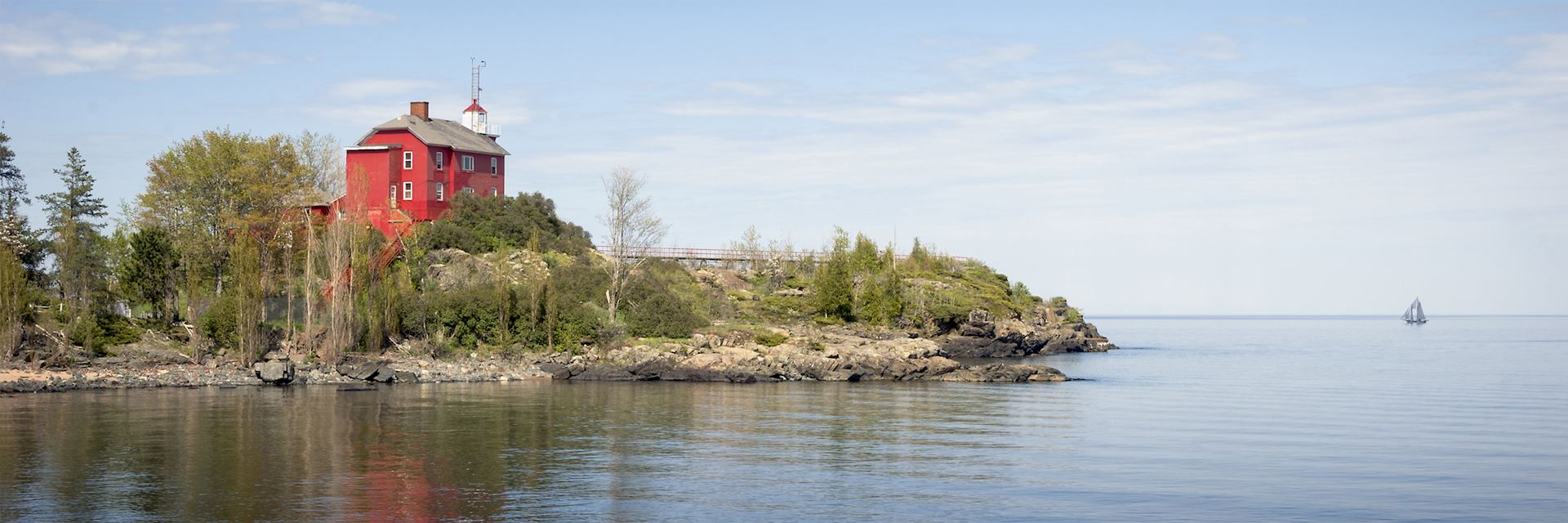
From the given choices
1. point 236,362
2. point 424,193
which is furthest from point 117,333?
point 424,193

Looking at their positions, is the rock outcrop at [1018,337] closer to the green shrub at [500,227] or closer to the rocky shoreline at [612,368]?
the rocky shoreline at [612,368]

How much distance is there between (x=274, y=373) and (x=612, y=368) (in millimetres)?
15419

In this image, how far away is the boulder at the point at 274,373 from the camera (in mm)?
52938

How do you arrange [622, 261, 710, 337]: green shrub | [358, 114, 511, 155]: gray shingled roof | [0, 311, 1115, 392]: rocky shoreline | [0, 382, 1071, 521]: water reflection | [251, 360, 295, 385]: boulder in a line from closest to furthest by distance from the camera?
[0, 382, 1071, 521]: water reflection
[0, 311, 1115, 392]: rocky shoreline
[251, 360, 295, 385]: boulder
[622, 261, 710, 337]: green shrub
[358, 114, 511, 155]: gray shingled roof

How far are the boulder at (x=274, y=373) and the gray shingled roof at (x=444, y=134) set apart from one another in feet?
80.1

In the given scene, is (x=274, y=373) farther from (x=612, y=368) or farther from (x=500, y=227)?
(x=500, y=227)

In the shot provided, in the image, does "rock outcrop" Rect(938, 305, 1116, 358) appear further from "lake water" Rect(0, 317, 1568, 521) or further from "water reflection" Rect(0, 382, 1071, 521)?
"water reflection" Rect(0, 382, 1071, 521)

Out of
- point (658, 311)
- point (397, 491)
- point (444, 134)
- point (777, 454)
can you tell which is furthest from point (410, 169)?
point (397, 491)

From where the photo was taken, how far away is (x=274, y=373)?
53.0 metres

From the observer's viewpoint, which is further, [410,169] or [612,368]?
[410,169]

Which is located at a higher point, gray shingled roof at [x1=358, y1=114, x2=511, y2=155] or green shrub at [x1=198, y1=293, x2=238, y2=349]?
gray shingled roof at [x1=358, y1=114, x2=511, y2=155]

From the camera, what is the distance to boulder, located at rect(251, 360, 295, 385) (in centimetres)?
5294

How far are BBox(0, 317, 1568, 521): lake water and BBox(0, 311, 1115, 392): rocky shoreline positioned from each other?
301 centimetres

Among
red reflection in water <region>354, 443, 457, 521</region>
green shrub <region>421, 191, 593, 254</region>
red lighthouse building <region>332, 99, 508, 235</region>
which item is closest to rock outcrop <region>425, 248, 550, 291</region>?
green shrub <region>421, 191, 593, 254</region>
